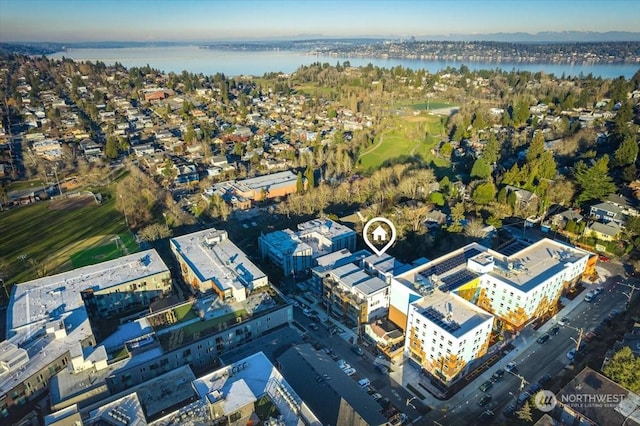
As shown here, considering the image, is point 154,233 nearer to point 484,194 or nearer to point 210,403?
point 210,403

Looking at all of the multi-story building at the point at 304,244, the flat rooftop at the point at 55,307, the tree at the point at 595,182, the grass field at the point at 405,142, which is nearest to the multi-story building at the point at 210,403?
the flat rooftop at the point at 55,307

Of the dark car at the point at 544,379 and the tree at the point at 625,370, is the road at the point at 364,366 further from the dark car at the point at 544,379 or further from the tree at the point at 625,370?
the tree at the point at 625,370

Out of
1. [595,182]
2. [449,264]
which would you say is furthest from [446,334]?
[595,182]

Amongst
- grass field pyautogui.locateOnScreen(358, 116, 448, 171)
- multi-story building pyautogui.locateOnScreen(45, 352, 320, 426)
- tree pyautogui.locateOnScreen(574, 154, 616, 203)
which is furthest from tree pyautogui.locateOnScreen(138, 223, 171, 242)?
tree pyautogui.locateOnScreen(574, 154, 616, 203)

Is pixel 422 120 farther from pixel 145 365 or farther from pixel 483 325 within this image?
pixel 145 365

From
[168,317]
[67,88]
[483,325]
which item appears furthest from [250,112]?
[483,325]

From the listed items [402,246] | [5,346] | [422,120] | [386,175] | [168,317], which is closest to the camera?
[5,346]
